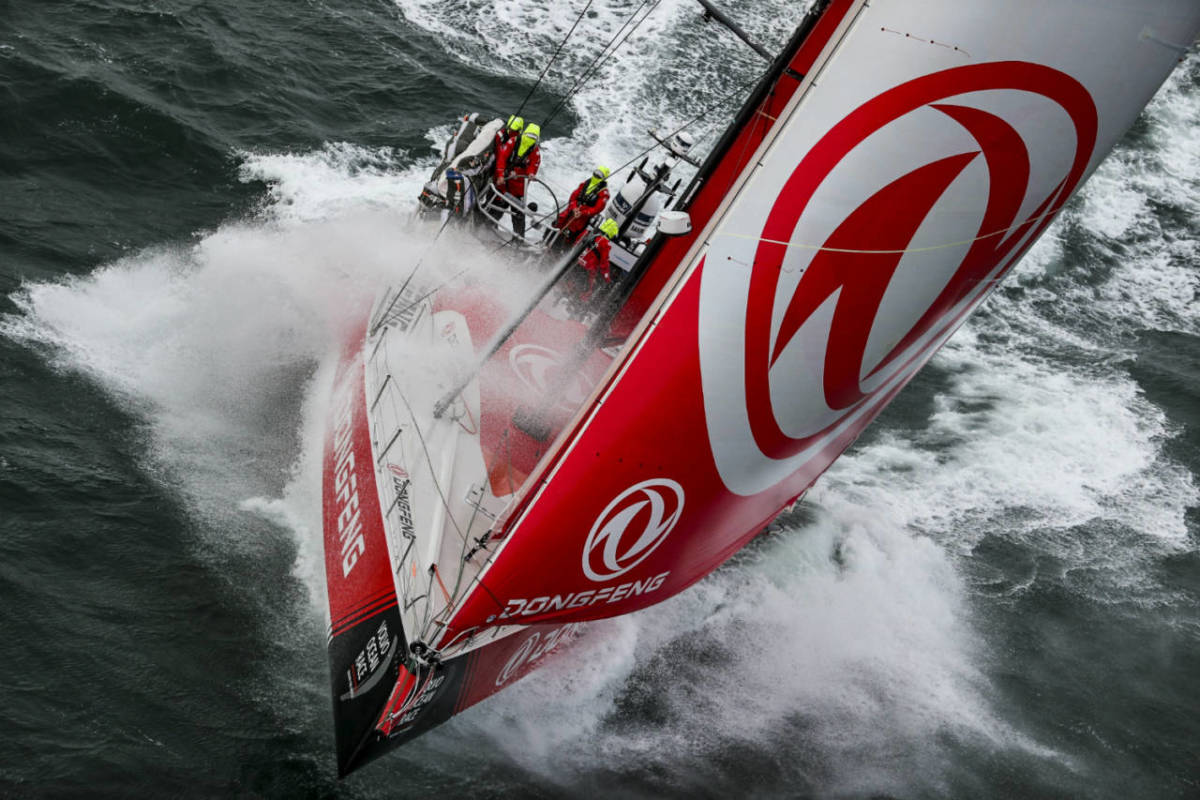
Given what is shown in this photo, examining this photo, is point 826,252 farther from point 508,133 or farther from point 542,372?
point 508,133

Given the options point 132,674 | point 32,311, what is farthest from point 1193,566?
point 32,311

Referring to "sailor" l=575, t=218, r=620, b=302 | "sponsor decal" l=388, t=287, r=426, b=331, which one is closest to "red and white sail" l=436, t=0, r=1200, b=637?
"sailor" l=575, t=218, r=620, b=302

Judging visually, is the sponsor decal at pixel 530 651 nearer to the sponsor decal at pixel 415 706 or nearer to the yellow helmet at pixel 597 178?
the sponsor decal at pixel 415 706

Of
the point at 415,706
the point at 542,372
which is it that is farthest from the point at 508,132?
the point at 415,706

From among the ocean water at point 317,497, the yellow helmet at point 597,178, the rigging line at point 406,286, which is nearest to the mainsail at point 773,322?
the ocean water at point 317,497

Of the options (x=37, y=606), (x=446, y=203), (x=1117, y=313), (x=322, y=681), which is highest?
(x=1117, y=313)

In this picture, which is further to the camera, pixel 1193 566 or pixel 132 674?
pixel 1193 566

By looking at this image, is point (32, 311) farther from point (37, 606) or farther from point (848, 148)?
point (848, 148)
